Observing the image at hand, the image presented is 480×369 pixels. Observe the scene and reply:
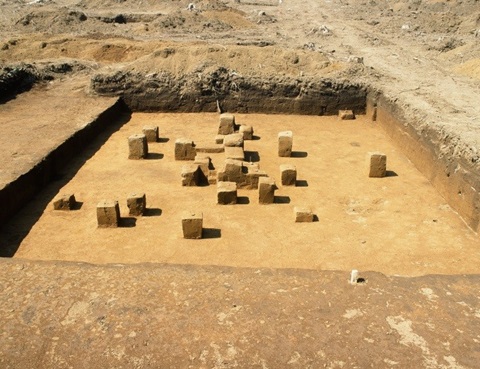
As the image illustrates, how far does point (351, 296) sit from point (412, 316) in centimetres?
52

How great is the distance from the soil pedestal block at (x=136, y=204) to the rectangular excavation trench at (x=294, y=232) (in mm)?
Answer: 143

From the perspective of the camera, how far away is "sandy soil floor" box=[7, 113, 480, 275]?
6168 millimetres

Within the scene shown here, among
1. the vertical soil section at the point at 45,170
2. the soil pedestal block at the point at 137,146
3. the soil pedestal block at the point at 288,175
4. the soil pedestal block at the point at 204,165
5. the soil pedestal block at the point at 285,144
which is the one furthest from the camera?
the soil pedestal block at the point at 285,144

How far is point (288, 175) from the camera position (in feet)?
27.3

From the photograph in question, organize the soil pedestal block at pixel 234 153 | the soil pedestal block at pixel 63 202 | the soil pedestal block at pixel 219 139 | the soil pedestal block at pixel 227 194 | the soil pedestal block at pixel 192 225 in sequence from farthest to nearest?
the soil pedestal block at pixel 219 139 → the soil pedestal block at pixel 234 153 → the soil pedestal block at pixel 227 194 → the soil pedestal block at pixel 63 202 → the soil pedestal block at pixel 192 225

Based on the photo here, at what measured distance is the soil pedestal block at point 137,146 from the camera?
947 centimetres

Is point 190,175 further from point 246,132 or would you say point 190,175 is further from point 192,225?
point 246,132

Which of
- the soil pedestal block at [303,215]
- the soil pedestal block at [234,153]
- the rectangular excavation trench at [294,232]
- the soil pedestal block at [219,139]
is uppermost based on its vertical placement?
the soil pedestal block at [234,153]

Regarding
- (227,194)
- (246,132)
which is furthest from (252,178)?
(246,132)

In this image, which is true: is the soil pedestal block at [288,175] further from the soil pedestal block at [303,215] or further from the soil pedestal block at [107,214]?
the soil pedestal block at [107,214]

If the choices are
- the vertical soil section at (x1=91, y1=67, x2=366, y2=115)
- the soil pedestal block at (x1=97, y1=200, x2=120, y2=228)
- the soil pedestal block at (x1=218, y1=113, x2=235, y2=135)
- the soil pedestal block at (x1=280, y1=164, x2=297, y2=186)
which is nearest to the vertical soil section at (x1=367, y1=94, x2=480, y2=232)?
the vertical soil section at (x1=91, y1=67, x2=366, y2=115)

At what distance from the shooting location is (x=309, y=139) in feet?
36.2

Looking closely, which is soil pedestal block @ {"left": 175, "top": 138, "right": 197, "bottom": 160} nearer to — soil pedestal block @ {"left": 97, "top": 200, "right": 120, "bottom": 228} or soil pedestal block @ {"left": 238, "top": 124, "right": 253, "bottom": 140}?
soil pedestal block @ {"left": 238, "top": 124, "right": 253, "bottom": 140}

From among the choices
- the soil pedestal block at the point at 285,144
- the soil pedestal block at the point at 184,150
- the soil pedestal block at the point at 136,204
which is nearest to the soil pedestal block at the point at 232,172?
the soil pedestal block at the point at 184,150
